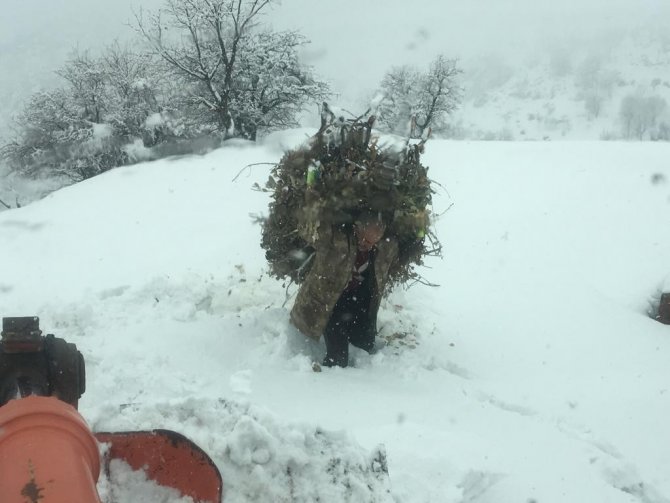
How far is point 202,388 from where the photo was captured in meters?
3.79

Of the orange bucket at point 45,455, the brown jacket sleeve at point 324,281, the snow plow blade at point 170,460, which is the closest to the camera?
the orange bucket at point 45,455

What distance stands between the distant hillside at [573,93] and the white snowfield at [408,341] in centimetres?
3675

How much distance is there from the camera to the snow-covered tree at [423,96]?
2998 cm

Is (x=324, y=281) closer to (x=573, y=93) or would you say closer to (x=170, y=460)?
(x=170, y=460)

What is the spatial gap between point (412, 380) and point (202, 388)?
5.46ft

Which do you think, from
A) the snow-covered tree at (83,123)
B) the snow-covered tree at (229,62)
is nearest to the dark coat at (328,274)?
the snow-covered tree at (229,62)

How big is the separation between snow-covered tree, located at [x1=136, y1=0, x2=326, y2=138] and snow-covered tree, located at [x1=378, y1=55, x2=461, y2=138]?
22.3ft

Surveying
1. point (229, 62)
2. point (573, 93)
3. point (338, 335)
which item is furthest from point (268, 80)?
point (573, 93)

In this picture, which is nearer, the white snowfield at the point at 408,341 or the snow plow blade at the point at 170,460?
the snow plow blade at the point at 170,460

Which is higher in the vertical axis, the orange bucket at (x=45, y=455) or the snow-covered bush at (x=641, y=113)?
the snow-covered bush at (x=641, y=113)

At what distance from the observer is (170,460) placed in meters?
2.15

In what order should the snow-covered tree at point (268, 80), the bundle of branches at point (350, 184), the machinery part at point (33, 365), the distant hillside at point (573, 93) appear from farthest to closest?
the distant hillside at point (573, 93) → the snow-covered tree at point (268, 80) → the bundle of branches at point (350, 184) → the machinery part at point (33, 365)

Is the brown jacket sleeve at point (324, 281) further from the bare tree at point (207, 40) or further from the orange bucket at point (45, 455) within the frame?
the bare tree at point (207, 40)

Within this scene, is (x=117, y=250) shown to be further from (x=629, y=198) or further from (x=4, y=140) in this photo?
(x=4, y=140)
